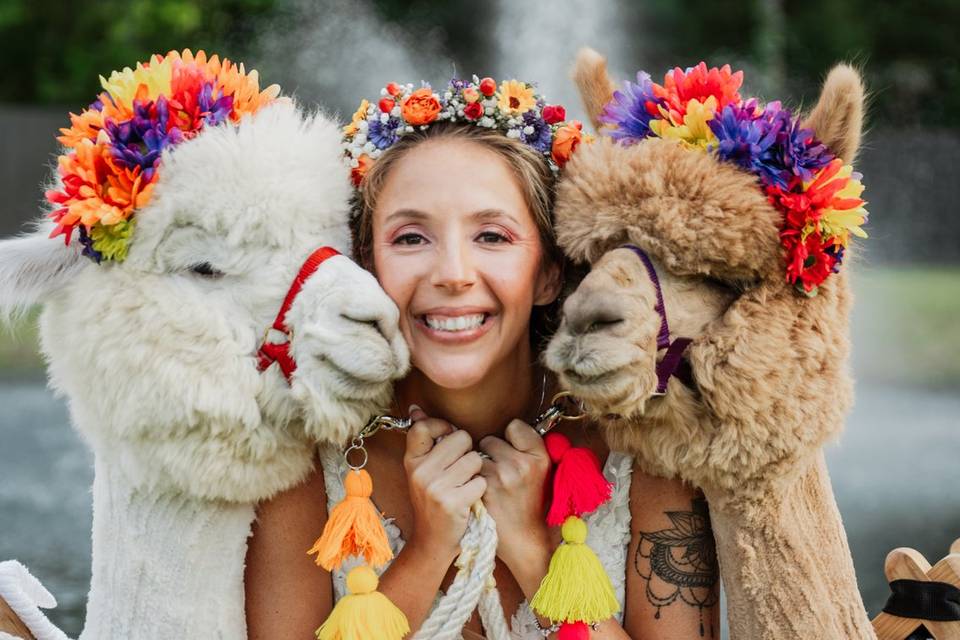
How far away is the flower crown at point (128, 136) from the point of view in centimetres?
199

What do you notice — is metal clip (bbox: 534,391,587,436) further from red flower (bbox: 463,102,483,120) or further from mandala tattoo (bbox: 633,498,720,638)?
red flower (bbox: 463,102,483,120)

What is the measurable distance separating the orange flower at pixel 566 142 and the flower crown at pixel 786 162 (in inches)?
7.8

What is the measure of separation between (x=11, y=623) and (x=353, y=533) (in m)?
0.66

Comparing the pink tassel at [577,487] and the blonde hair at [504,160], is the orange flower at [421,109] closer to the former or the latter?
the blonde hair at [504,160]

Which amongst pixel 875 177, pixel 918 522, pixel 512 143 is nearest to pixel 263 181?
pixel 512 143

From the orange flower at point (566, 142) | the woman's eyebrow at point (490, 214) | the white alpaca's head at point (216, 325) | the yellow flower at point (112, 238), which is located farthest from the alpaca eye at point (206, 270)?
the orange flower at point (566, 142)

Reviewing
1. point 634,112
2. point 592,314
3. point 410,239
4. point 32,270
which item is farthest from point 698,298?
point 32,270

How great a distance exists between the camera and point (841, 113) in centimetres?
198

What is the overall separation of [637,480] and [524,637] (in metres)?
0.39

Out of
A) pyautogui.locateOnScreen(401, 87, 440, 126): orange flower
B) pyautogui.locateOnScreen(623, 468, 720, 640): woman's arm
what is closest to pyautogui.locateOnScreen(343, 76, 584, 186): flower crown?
pyautogui.locateOnScreen(401, 87, 440, 126): orange flower

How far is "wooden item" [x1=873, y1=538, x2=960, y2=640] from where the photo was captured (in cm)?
232

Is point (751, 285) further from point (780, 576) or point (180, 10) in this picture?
point (180, 10)

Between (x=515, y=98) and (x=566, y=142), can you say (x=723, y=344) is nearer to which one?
(x=566, y=142)

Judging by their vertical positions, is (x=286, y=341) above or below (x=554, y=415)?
above
